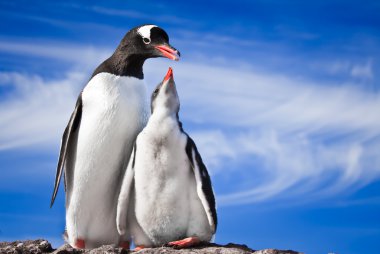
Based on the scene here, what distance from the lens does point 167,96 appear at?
5656mm

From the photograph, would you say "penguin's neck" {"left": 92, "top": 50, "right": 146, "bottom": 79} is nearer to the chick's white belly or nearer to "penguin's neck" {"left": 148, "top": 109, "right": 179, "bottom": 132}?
"penguin's neck" {"left": 148, "top": 109, "right": 179, "bottom": 132}

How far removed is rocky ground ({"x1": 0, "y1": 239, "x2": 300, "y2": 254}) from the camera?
208 inches

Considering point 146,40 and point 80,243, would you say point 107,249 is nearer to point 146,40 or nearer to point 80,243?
point 80,243

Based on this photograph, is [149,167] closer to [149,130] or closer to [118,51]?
[149,130]

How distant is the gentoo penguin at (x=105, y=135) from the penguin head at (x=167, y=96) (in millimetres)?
451

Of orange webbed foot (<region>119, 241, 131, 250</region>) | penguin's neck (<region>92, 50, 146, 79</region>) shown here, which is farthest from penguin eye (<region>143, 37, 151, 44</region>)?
orange webbed foot (<region>119, 241, 131, 250</region>)

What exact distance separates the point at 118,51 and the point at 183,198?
6.27 feet

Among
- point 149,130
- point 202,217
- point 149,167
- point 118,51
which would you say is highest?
point 118,51

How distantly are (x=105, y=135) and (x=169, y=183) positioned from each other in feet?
3.29

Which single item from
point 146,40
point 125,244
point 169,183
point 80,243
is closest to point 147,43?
point 146,40

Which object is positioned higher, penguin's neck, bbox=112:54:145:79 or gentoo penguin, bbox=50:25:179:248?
penguin's neck, bbox=112:54:145:79

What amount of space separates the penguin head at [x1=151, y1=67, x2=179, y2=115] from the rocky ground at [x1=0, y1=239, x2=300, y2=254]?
1349mm

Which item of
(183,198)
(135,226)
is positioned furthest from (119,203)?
(183,198)

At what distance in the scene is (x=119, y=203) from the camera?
18.9 feet
